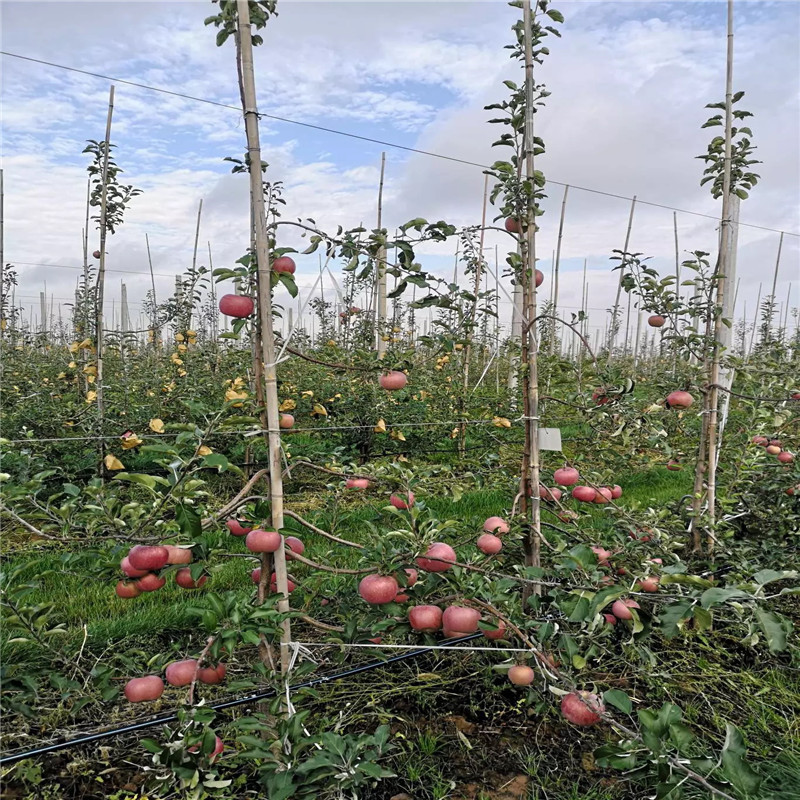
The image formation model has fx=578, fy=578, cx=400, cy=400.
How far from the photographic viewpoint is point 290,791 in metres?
1.27

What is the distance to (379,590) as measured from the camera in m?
1.56

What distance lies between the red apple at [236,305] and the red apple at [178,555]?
609mm

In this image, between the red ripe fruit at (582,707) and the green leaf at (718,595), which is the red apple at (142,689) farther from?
the green leaf at (718,595)

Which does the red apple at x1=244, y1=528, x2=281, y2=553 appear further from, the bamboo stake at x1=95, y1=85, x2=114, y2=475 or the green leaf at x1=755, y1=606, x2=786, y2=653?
the bamboo stake at x1=95, y1=85, x2=114, y2=475

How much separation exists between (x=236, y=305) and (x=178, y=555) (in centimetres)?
65

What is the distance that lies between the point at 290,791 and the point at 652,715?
0.82 meters

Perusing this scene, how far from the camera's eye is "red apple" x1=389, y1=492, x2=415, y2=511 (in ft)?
5.64

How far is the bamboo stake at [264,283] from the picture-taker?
1.40m

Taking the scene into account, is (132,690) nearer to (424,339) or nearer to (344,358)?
(424,339)

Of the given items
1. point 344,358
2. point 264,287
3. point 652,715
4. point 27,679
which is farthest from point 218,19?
point 344,358

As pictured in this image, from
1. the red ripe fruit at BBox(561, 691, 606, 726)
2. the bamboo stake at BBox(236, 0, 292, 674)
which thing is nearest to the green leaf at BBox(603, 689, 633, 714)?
the red ripe fruit at BBox(561, 691, 606, 726)

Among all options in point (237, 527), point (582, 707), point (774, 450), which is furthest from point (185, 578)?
point (774, 450)

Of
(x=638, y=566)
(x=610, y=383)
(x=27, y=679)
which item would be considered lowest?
(x=27, y=679)

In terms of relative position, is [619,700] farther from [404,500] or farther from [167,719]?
[167,719]
